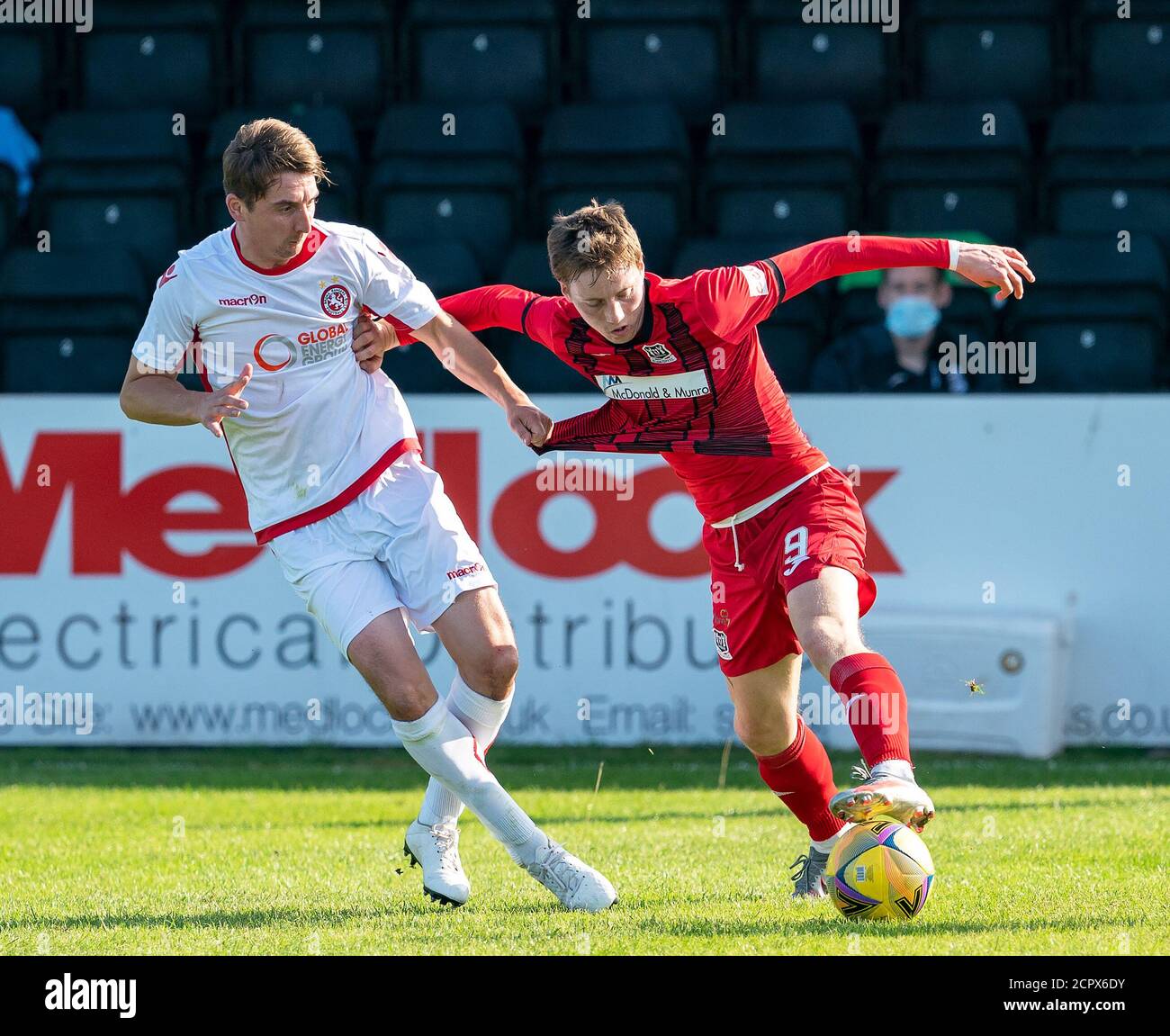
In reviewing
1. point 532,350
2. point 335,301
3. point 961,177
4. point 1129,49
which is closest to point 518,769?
point 532,350

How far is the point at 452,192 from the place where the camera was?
37.9 ft

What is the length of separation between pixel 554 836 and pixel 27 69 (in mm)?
8519

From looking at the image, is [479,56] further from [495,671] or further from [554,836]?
[495,671]

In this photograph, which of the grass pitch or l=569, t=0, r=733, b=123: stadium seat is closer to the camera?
the grass pitch

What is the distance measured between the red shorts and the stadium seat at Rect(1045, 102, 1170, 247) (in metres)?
6.61

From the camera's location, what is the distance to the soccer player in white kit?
16.5 ft

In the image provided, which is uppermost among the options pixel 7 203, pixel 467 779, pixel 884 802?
pixel 7 203

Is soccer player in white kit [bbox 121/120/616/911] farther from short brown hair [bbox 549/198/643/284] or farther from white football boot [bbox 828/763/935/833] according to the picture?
white football boot [bbox 828/763/935/833]

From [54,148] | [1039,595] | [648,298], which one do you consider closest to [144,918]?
[648,298]

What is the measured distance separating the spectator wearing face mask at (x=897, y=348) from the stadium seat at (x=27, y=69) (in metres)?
6.64

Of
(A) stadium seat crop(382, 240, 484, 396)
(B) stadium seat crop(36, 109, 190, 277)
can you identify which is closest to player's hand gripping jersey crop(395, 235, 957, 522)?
(A) stadium seat crop(382, 240, 484, 396)

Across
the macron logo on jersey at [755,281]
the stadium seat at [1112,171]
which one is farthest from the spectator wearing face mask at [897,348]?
the macron logo on jersey at [755,281]

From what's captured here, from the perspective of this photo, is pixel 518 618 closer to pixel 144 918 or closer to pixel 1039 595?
pixel 1039 595

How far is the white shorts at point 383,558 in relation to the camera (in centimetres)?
520
